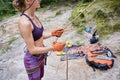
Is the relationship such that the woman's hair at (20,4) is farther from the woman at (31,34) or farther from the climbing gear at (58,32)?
the climbing gear at (58,32)

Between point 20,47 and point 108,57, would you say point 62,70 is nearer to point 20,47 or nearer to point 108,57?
point 108,57

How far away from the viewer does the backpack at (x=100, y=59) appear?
5.21 meters

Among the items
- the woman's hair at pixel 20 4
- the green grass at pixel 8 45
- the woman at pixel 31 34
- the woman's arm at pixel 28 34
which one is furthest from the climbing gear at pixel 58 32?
the green grass at pixel 8 45

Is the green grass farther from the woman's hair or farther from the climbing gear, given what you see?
the woman's hair

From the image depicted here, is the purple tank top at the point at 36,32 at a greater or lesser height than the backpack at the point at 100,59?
greater

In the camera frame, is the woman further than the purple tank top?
No

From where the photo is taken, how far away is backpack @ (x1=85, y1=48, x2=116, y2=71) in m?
5.21

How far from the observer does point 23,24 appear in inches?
117

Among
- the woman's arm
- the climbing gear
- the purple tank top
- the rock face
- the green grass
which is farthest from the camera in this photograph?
the green grass

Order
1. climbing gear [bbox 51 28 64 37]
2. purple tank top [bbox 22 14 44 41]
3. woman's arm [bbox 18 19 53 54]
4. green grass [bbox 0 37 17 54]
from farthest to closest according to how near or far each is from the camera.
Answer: green grass [bbox 0 37 17 54] < climbing gear [bbox 51 28 64 37] < purple tank top [bbox 22 14 44 41] < woman's arm [bbox 18 19 53 54]

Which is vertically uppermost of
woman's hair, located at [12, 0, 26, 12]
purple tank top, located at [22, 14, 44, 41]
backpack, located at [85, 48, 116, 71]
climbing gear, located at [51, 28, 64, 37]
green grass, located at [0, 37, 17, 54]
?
woman's hair, located at [12, 0, 26, 12]

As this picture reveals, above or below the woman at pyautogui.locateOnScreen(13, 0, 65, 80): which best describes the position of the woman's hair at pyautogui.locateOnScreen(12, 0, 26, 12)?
above

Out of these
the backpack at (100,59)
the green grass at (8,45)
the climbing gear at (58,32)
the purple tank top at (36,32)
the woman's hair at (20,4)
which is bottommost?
the green grass at (8,45)

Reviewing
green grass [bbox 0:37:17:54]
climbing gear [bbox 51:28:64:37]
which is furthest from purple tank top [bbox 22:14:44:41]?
green grass [bbox 0:37:17:54]
